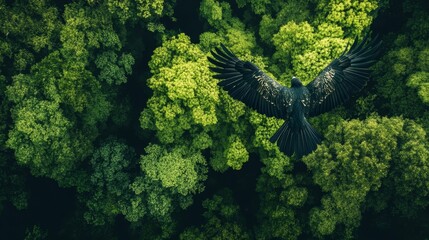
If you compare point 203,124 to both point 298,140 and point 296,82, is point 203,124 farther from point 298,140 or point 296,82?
point 296,82

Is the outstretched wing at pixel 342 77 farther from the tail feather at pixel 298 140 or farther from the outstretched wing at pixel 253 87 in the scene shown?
the outstretched wing at pixel 253 87

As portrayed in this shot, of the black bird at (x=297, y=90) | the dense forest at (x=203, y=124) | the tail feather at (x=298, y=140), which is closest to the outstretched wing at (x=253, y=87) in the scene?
the black bird at (x=297, y=90)

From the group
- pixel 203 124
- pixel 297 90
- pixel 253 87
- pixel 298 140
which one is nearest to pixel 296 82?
pixel 297 90

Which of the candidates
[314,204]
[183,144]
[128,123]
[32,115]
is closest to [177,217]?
[183,144]

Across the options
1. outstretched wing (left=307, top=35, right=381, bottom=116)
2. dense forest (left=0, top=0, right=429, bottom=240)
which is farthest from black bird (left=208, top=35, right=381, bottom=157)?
dense forest (left=0, top=0, right=429, bottom=240)

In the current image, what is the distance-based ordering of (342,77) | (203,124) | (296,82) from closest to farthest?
1. (296,82)
2. (342,77)
3. (203,124)

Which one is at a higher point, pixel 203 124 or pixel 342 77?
pixel 342 77

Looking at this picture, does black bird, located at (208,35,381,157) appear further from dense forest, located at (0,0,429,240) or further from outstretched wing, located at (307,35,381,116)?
dense forest, located at (0,0,429,240)
